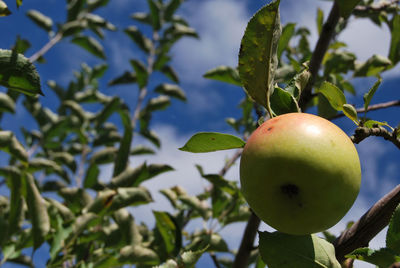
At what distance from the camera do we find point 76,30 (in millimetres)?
4148

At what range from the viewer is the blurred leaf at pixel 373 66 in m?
2.40

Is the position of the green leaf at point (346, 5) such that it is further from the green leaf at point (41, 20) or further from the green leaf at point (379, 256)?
the green leaf at point (41, 20)

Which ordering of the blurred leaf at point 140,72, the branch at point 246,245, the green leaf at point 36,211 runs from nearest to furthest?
the branch at point 246,245 → the green leaf at point 36,211 → the blurred leaf at point 140,72

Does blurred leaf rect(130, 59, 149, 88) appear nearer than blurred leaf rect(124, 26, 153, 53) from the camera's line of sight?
Yes

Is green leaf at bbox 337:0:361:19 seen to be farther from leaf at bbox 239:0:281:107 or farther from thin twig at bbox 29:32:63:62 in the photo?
thin twig at bbox 29:32:63:62

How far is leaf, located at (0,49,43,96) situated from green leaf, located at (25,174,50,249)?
741 mm

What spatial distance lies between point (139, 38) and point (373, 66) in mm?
2960

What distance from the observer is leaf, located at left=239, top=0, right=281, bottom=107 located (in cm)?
94

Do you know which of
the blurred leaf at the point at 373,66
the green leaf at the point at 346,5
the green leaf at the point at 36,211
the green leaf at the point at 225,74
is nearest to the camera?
the green leaf at the point at 346,5

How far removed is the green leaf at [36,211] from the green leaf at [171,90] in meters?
2.82

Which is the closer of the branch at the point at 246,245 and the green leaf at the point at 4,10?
the green leaf at the point at 4,10

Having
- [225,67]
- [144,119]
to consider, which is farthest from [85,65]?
[225,67]

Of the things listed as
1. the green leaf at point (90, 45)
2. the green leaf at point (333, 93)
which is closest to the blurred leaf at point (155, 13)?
the green leaf at point (90, 45)

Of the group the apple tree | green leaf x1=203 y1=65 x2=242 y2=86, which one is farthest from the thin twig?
green leaf x1=203 y1=65 x2=242 y2=86
